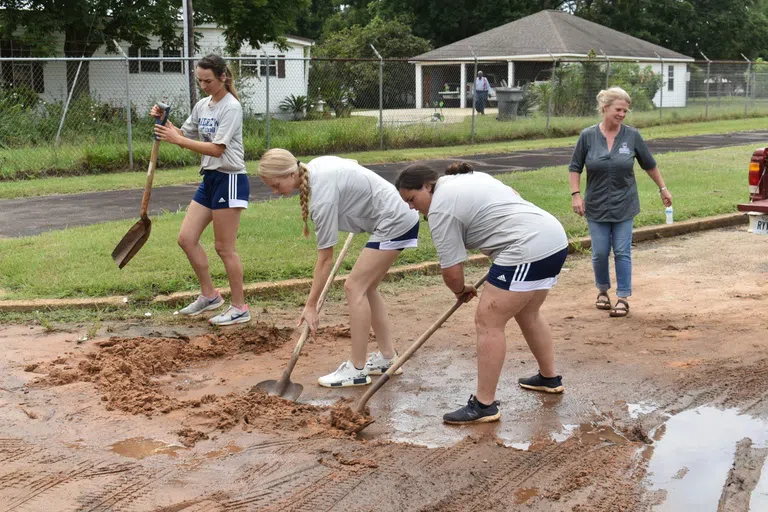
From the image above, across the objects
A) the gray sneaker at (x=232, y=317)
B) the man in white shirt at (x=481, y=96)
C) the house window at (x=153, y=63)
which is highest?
the house window at (x=153, y=63)

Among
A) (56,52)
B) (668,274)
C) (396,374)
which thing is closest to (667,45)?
(56,52)

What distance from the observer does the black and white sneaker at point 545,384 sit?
570 cm

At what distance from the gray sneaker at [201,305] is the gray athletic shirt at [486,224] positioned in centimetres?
334

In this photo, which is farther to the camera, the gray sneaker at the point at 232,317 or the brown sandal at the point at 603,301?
the brown sandal at the point at 603,301

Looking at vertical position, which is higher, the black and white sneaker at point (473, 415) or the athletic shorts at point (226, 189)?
the athletic shorts at point (226, 189)

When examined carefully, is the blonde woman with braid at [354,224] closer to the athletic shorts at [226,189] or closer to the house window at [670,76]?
the athletic shorts at [226,189]

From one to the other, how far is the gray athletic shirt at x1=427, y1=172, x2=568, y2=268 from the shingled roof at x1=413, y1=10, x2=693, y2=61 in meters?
39.8

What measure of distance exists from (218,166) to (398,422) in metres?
2.79

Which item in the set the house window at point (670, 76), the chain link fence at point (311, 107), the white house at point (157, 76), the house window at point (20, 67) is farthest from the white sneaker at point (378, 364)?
the house window at point (670, 76)

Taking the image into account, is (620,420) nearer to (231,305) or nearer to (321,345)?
(321,345)

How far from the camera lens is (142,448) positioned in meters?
4.83

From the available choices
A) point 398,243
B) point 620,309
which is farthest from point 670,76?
point 398,243

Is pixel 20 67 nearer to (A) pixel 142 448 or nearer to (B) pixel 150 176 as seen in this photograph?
(B) pixel 150 176

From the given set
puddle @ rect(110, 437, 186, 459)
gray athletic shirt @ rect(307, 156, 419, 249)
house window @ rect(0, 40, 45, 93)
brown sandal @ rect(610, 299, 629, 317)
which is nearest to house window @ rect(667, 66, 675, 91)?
house window @ rect(0, 40, 45, 93)
